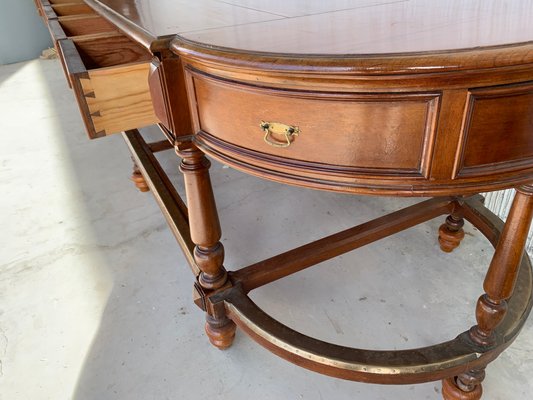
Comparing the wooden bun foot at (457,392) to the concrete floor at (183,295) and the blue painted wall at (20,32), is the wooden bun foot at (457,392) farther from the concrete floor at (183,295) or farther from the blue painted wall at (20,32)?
the blue painted wall at (20,32)

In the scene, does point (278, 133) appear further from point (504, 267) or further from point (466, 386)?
point (466, 386)

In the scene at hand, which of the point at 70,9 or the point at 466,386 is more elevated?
the point at 70,9

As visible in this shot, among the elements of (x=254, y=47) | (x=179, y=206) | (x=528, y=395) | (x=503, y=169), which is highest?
(x=254, y=47)

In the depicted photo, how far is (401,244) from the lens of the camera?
133 cm

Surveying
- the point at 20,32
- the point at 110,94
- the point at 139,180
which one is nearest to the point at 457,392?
the point at 110,94

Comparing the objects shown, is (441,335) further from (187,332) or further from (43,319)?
(43,319)

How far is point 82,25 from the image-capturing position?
1.26 metres

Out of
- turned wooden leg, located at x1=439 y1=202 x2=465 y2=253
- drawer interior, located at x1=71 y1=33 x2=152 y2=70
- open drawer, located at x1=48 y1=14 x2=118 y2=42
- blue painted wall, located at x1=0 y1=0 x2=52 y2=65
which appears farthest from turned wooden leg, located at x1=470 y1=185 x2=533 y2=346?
blue painted wall, located at x1=0 y1=0 x2=52 y2=65

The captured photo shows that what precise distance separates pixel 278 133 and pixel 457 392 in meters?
0.66

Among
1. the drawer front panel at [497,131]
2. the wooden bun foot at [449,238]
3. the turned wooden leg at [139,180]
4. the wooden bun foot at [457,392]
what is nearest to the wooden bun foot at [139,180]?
the turned wooden leg at [139,180]

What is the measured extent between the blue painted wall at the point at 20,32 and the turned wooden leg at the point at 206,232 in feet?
11.9

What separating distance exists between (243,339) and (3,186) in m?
1.31

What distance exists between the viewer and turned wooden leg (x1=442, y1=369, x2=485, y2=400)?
2.73ft

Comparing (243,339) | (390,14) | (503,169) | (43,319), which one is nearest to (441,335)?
(243,339)
